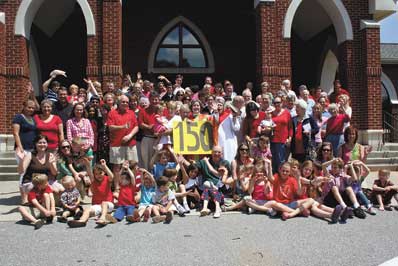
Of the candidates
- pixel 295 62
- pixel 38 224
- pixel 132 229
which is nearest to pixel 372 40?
pixel 295 62

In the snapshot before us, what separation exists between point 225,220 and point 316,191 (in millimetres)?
1519

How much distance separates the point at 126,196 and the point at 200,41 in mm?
9735

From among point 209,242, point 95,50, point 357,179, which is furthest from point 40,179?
point 95,50

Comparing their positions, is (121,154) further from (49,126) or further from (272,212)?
(272,212)

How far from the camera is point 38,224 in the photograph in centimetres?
528

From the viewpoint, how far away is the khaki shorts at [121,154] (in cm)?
657

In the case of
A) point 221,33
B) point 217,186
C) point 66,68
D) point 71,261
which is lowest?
point 71,261

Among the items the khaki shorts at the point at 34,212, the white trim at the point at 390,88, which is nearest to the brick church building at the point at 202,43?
the khaki shorts at the point at 34,212

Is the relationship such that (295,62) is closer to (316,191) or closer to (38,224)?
(316,191)

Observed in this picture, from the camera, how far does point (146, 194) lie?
19.4 feet

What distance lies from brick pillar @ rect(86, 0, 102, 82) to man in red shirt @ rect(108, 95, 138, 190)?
4.13 metres

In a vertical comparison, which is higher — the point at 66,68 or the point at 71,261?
the point at 66,68

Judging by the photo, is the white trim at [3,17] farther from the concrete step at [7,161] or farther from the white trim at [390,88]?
the white trim at [390,88]

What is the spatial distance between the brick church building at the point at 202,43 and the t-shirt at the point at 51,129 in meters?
4.09
